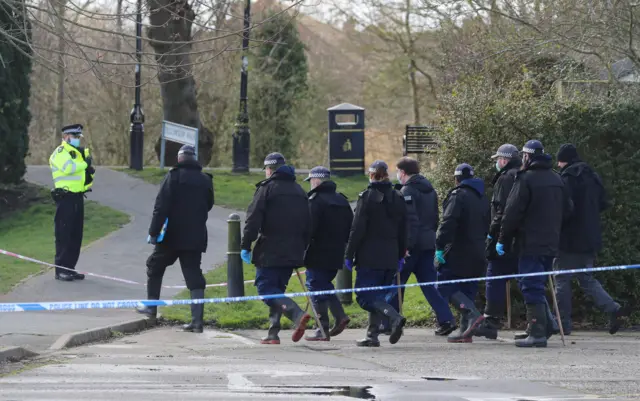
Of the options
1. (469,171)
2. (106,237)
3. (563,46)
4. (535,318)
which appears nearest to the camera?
(535,318)

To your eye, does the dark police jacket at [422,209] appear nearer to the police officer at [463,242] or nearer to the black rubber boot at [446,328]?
the police officer at [463,242]

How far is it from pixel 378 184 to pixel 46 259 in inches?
279

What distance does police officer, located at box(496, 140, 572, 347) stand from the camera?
11492mm

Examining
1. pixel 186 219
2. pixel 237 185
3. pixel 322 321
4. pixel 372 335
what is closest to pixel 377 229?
pixel 372 335

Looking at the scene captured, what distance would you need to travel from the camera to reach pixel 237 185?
2661 centimetres

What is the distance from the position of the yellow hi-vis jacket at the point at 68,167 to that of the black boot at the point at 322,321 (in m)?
4.83

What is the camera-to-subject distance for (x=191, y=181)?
1245 centimetres

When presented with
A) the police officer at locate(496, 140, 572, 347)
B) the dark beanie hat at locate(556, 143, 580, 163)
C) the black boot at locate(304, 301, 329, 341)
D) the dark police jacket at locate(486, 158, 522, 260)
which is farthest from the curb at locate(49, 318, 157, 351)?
the dark beanie hat at locate(556, 143, 580, 163)

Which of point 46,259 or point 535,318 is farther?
point 46,259

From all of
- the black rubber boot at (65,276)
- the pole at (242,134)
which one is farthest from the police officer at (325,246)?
the pole at (242,134)

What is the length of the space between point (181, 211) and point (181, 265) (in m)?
0.65

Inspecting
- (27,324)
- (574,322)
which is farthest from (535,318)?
(27,324)

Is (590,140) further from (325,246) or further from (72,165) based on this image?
(72,165)

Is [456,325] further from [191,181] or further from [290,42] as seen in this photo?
[290,42]
